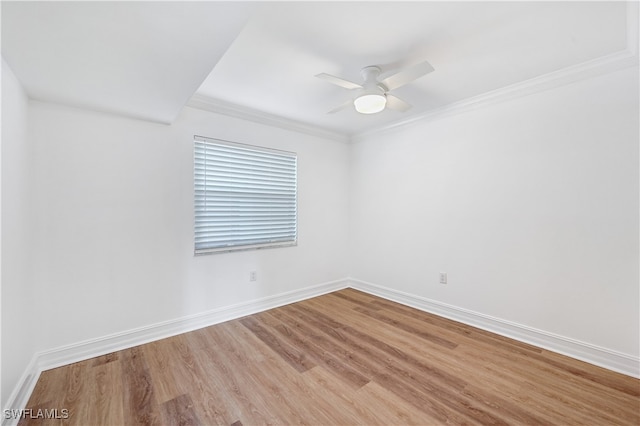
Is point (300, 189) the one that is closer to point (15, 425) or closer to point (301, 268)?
point (301, 268)

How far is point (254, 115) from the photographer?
10.2ft

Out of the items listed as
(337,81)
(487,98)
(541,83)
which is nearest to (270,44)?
(337,81)

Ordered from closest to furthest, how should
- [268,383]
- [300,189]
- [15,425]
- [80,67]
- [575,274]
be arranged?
[15,425]
[80,67]
[268,383]
[575,274]
[300,189]

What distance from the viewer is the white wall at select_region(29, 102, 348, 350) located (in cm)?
209

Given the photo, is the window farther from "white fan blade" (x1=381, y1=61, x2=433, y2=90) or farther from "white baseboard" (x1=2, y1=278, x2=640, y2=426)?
"white fan blade" (x1=381, y1=61, x2=433, y2=90)

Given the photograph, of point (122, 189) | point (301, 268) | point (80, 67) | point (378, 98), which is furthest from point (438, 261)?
point (80, 67)

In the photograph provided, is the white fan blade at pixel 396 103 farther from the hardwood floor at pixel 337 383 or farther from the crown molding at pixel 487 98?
the hardwood floor at pixel 337 383

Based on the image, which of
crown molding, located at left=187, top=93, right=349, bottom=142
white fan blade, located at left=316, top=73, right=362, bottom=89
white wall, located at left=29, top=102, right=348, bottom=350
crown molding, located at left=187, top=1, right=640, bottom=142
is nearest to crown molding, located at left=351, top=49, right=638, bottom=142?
crown molding, located at left=187, top=1, right=640, bottom=142

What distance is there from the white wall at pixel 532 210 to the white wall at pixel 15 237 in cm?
344

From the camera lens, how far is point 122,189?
2367 mm

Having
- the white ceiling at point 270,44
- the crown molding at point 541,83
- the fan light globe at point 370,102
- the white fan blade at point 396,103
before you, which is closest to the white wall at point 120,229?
the white ceiling at point 270,44

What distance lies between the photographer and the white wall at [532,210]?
203cm

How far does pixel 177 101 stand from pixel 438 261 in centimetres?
307

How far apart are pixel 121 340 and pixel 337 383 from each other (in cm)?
192
